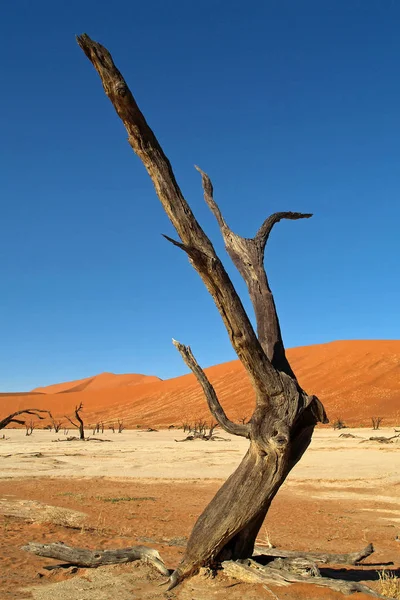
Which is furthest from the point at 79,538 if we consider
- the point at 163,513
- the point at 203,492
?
the point at 203,492

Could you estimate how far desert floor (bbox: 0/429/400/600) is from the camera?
505 cm

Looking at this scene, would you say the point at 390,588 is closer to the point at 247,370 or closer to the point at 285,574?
the point at 285,574

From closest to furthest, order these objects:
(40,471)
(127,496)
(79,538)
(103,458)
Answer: (79,538) → (127,496) → (40,471) → (103,458)

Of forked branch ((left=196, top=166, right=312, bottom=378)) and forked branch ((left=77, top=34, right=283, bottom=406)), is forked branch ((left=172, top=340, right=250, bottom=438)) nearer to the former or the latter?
forked branch ((left=77, top=34, right=283, bottom=406))

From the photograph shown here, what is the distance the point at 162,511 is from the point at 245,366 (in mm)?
7092

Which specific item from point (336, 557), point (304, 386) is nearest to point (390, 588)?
point (336, 557)

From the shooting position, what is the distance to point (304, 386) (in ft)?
169

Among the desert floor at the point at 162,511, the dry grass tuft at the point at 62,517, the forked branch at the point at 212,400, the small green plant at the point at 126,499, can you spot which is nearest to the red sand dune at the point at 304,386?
the desert floor at the point at 162,511

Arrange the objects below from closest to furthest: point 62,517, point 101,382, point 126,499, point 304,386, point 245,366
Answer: point 245,366 → point 62,517 → point 126,499 → point 304,386 → point 101,382

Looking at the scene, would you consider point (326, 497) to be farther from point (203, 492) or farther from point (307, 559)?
point (307, 559)

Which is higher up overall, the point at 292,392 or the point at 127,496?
the point at 292,392

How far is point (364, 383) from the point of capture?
48.3 meters

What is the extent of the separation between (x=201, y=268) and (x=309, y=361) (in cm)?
5841

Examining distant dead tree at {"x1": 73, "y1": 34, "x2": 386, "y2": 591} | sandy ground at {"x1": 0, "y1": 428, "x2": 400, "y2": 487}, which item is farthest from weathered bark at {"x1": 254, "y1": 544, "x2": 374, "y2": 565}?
sandy ground at {"x1": 0, "y1": 428, "x2": 400, "y2": 487}
